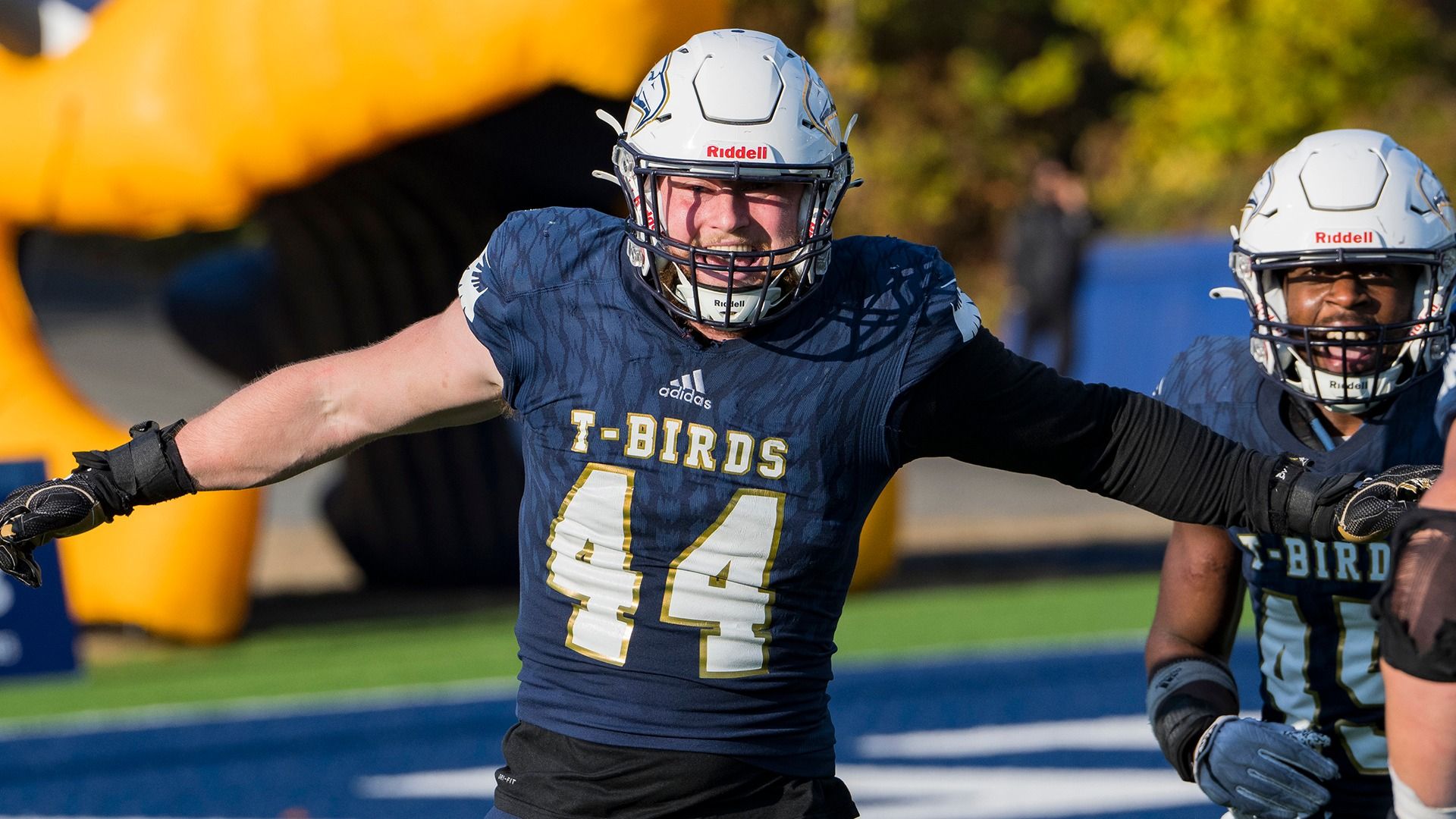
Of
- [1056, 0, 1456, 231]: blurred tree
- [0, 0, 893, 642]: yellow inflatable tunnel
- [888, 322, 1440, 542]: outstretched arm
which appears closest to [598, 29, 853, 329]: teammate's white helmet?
[888, 322, 1440, 542]: outstretched arm

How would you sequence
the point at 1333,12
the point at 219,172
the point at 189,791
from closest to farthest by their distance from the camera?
the point at 189,791, the point at 219,172, the point at 1333,12

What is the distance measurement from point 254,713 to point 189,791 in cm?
94

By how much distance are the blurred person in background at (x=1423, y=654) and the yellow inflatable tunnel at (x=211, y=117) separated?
5.28 meters

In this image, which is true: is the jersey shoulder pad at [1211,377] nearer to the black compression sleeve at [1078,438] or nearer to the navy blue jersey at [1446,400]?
the navy blue jersey at [1446,400]

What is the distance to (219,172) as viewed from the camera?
299 inches

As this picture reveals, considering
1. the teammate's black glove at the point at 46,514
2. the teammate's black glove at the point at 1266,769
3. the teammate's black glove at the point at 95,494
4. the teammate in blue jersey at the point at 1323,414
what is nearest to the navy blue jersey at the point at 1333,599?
the teammate in blue jersey at the point at 1323,414

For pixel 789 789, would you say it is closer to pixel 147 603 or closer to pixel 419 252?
pixel 147 603

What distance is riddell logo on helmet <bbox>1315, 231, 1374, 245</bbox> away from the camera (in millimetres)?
3025

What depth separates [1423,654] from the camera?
2266 millimetres

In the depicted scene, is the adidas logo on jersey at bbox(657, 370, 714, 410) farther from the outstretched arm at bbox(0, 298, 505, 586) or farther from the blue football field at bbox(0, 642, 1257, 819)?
the blue football field at bbox(0, 642, 1257, 819)

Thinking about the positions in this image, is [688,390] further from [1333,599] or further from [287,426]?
[1333,599]

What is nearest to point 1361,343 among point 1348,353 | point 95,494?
point 1348,353

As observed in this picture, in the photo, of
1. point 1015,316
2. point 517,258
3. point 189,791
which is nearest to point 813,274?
point 517,258

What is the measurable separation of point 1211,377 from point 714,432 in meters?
1.04
